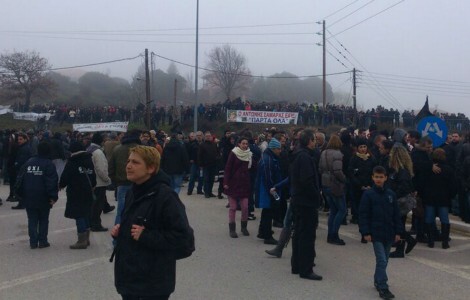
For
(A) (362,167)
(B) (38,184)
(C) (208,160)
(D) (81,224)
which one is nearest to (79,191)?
(D) (81,224)

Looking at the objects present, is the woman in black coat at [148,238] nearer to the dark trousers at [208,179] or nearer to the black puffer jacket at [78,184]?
the black puffer jacket at [78,184]

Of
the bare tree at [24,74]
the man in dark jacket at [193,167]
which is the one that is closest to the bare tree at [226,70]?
the bare tree at [24,74]

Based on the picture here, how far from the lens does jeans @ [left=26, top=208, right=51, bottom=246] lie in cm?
842

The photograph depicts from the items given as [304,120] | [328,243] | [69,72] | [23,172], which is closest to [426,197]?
[328,243]

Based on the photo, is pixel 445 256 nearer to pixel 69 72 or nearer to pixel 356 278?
pixel 356 278

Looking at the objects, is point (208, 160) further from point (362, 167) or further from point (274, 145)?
point (362, 167)

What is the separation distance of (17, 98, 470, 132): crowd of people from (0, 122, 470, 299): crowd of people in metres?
23.3

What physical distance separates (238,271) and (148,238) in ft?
12.4

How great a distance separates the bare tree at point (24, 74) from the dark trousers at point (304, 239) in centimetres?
5548

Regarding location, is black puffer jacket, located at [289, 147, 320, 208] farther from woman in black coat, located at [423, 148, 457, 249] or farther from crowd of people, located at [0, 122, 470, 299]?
woman in black coat, located at [423, 148, 457, 249]

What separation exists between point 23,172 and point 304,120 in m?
30.6

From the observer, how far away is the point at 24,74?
58.1 meters

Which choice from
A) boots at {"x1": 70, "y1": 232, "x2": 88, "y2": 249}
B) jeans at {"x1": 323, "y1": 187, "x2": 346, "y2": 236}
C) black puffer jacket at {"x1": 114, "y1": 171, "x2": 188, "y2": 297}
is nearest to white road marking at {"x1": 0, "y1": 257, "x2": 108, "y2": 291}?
boots at {"x1": 70, "y1": 232, "x2": 88, "y2": 249}

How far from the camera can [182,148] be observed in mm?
12602
